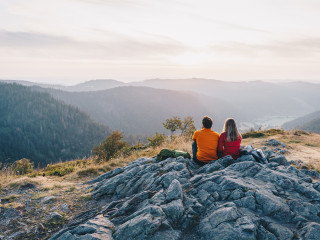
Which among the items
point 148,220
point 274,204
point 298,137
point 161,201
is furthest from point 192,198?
point 298,137

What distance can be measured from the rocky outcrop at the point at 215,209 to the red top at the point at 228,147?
0.92 meters

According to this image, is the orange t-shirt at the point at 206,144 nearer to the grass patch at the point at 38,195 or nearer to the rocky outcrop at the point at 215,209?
the rocky outcrop at the point at 215,209

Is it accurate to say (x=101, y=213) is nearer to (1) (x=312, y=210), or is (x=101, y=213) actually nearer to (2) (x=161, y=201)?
(2) (x=161, y=201)

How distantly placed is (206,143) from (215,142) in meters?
0.39

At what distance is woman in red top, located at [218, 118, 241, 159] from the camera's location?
8.94 m

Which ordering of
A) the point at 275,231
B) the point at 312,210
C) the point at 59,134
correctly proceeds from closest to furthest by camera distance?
the point at 275,231
the point at 312,210
the point at 59,134

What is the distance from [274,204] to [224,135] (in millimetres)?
3607

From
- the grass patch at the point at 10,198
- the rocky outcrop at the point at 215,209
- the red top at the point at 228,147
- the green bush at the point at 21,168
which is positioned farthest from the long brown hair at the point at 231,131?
the green bush at the point at 21,168

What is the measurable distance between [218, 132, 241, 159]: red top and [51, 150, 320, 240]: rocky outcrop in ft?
3.01

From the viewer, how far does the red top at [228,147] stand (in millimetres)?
9117

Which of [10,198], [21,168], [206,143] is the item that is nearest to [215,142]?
[206,143]

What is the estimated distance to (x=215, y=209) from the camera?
19.9ft

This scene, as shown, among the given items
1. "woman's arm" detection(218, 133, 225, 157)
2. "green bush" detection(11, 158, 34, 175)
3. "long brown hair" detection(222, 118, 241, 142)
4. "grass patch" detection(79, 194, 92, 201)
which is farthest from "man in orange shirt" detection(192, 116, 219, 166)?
"green bush" detection(11, 158, 34, 175)

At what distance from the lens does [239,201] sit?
Result: 6.18 meters
